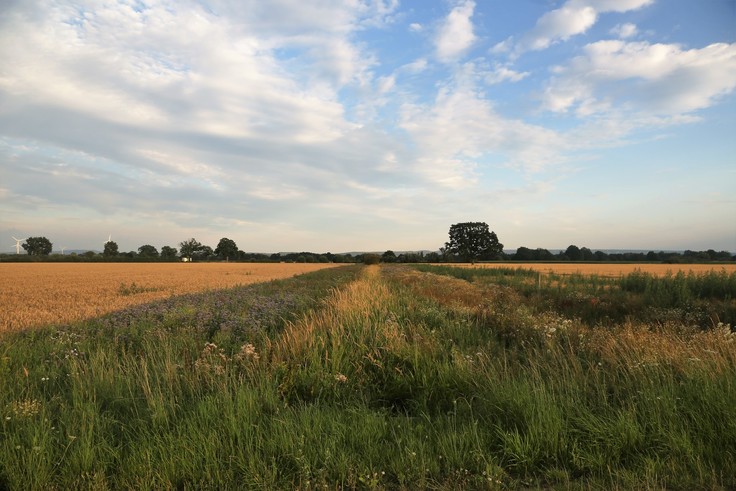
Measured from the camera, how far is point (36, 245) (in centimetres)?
13188

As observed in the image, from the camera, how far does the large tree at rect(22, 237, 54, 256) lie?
131m

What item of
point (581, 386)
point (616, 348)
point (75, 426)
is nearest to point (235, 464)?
point (75, 426)

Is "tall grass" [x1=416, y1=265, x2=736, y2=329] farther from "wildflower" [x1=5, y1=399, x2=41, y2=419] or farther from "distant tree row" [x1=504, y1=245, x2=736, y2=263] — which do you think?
"distant tree row" [x1=504, y1=245, x2=736, y2=263]

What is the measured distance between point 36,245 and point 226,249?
6404 centimetres

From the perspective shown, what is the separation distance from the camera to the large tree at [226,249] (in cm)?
14300

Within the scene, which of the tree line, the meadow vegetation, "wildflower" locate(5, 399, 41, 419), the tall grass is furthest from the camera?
the tree line

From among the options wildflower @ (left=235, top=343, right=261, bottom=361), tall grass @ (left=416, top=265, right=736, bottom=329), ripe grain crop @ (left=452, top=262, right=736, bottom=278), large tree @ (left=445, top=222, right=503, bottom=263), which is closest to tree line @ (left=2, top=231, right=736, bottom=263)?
large tree @ (left=445, top=222, right=503, bottom=263)

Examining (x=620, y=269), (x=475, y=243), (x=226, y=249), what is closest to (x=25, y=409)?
(x=620, y=269)

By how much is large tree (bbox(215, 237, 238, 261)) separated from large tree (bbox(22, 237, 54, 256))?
5823cm

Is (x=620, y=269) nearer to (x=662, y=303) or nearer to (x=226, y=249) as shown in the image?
(x=662, y=303)

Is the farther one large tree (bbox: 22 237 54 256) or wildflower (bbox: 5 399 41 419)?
large tree (bbox: 22 237 54 256)

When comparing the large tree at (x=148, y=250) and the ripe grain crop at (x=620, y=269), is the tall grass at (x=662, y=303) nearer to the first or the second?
the ripe grain crop at (x=620, y=269)

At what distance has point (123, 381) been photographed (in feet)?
16.7

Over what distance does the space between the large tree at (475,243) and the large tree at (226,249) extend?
82325mm
